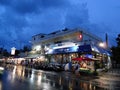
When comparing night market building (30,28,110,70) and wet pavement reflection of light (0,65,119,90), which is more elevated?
night market building (30,28,110,70)

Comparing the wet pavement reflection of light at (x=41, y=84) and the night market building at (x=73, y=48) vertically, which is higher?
the night market building at (x=73, y=48)

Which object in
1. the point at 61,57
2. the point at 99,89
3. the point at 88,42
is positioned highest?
the point at 88,42

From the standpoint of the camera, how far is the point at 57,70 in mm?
40844

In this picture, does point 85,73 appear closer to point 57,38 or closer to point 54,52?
point 54,52

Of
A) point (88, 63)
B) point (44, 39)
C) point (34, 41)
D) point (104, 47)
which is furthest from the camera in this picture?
point (34, 41)

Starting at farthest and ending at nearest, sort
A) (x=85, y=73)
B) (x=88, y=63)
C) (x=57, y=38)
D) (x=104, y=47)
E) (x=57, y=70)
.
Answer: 1. (x=57, y=38)
2. (x=104, y=47)
3. (x=88, y=63)
4. (x=57, y=70)
5. (x=85, y=73)

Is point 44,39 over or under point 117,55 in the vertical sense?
over

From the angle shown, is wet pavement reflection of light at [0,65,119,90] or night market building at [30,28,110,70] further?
night market building at [30,28,110,70]

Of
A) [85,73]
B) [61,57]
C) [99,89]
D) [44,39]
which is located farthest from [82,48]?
[99,89]

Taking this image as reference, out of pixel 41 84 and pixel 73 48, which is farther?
pixel 73 48

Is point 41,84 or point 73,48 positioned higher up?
point 73,48

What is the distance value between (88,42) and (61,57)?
931 cm

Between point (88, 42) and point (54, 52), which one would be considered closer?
point (88, 42)

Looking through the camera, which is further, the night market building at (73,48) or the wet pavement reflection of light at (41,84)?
the night market building at (73,48)
